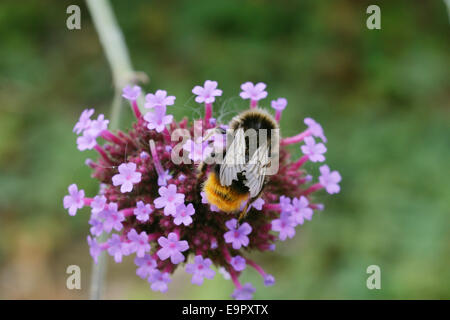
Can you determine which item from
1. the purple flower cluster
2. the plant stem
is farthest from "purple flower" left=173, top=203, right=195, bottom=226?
the plant stem

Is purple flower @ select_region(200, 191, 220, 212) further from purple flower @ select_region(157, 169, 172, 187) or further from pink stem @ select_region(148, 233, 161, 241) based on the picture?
pink stem @ select_region(148, 233, 161, 241)

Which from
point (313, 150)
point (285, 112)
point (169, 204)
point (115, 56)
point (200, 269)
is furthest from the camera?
point (285, 112)

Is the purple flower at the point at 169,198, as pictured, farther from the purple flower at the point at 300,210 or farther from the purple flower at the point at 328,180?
the purple flower at the point at 328,180

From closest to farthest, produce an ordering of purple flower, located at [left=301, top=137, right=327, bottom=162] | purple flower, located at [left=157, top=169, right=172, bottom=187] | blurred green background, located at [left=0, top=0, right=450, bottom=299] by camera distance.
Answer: purple flower, located at [left=157, top=169, right=172, bottom=187]
purple flower, located at [left=301, top=137, right=327, bottom=162]
blurred green background, located at [left=0, top=0, right=450, bottom=299]

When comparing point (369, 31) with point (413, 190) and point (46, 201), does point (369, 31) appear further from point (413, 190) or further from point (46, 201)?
point (46, 201)

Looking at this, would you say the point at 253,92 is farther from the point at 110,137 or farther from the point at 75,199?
the point at 75,199

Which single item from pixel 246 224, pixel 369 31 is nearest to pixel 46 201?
pixel 246 224

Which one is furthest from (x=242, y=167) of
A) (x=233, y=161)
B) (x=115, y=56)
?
(x=115, y=56)
